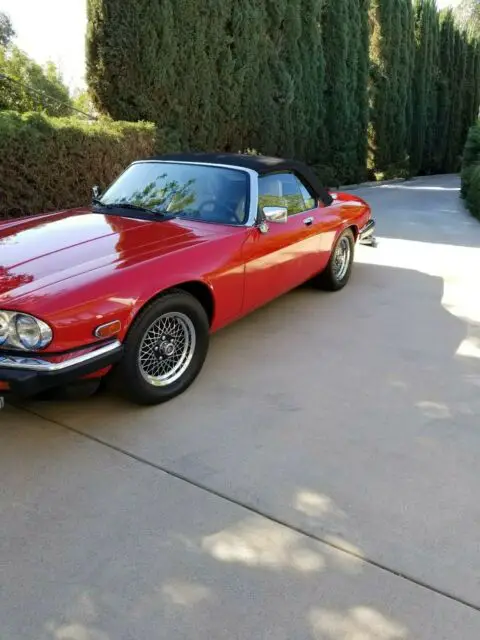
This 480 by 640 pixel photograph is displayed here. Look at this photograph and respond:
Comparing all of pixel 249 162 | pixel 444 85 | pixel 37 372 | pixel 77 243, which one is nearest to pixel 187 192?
pixel 249 162

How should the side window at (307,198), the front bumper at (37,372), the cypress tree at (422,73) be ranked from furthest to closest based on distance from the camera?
1. the cypress tree at (422,73)
2. the side window at (307,198)
3. the front bumper at (37,372)

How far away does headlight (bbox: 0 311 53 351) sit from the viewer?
2635 millimetres

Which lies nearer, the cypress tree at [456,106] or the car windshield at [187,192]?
the car windshield at [187,192]

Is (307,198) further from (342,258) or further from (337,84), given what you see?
(337,84)

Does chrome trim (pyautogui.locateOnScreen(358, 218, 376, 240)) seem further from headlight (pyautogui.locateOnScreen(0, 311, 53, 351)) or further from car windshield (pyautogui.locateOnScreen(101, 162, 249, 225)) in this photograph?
headlight (pyautogui.locateOnScreen(0, 311, 53, 351))

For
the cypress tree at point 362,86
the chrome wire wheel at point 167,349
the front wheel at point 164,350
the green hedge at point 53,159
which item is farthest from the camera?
the cypress tree at point 362,86

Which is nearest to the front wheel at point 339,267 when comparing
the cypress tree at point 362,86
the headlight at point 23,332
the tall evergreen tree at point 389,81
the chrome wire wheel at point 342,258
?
the chrome wire wheel at point 342,258

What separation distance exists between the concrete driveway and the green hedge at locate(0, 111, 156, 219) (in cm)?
451

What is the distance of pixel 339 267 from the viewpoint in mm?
5773

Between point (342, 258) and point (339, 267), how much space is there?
11cm

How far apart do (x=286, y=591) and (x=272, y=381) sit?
5.87 feet

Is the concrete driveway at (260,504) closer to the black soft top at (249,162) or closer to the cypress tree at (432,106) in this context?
the black soft top at (249,162)

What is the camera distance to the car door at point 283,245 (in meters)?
3.99

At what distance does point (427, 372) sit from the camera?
3832 millimetres
